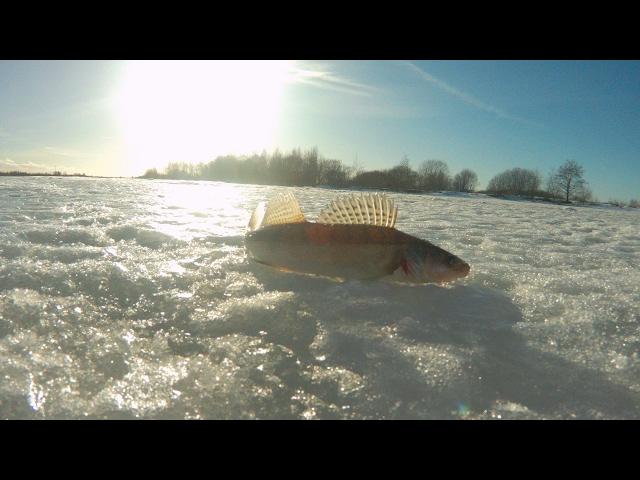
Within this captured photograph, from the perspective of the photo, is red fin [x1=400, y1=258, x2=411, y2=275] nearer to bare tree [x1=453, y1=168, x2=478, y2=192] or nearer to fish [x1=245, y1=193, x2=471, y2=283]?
fish [x1=245, y1=193, x2=471, y2=283]

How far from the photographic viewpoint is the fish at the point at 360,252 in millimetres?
2385

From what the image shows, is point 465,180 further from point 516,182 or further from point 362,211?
Result: point 362,211

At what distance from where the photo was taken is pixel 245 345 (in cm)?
154

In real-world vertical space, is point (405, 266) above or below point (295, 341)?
above

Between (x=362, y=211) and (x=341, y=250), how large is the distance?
410 mm

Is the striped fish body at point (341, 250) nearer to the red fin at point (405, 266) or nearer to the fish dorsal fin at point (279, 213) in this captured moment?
the red fin at point (405, 266)

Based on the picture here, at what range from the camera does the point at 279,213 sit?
2838 millimetres

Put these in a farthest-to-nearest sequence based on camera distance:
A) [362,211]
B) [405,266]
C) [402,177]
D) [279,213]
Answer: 1. [402,177]
2. [279,213]
3. [362,211]
4. [405,266]

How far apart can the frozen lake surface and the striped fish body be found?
0.11 metres

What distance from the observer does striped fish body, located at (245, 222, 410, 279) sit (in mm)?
2404

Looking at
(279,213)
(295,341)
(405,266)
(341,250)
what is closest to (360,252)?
(341,250)
